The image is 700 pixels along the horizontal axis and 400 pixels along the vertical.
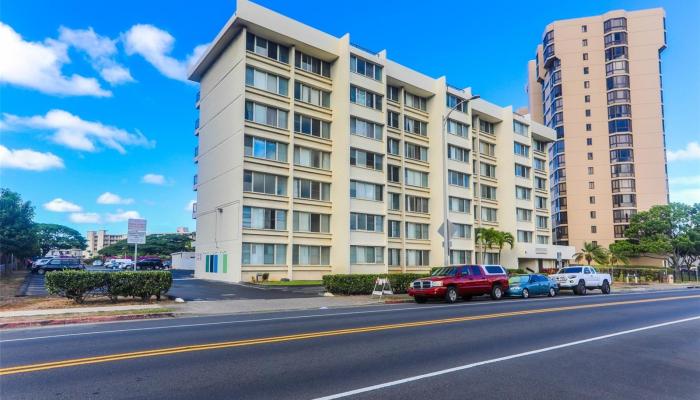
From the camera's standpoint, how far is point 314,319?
583 inches

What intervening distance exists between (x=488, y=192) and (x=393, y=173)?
1704cm

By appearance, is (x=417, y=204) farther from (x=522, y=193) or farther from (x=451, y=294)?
(x=451, y=294)

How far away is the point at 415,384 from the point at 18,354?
295 inches

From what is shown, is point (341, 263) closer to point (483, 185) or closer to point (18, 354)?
point (483, 185)

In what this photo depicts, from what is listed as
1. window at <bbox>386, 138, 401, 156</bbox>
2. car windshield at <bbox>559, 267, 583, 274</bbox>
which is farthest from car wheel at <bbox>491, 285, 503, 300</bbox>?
window at <bbox>386, 138, 401, 156</bbox>

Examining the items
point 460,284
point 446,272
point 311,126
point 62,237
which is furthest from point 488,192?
point 62,237

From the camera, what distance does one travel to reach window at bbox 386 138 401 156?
151 ft

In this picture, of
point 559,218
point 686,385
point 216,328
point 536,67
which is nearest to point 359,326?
point 216,328

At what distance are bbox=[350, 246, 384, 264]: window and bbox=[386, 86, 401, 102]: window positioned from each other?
15629 mm

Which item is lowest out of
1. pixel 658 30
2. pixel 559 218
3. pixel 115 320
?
pixel 115 320

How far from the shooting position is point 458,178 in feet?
169

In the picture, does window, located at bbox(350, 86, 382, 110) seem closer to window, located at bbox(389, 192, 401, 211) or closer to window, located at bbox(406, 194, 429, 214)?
window, located at bbox(389, 192, 401, 211)

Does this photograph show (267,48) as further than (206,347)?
Yes

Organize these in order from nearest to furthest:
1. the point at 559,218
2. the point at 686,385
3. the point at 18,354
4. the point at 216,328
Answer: the point at 686,385 < the point at 18,354 < the point at 216,328 < the point at 559,218
